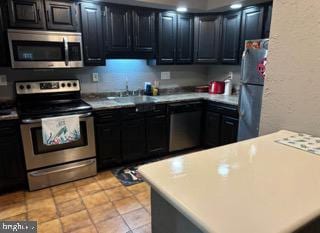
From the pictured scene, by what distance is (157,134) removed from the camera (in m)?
3.39

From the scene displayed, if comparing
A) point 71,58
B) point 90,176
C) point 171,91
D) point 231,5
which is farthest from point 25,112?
point 231,5

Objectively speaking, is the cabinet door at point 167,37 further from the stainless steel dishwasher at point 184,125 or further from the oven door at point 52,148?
the oven door at point 52,148

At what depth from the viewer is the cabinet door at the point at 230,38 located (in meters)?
3.35

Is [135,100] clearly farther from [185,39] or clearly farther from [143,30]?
[185,39]

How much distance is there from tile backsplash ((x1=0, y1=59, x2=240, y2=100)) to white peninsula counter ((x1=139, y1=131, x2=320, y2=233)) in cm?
255

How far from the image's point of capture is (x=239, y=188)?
0.87 metres

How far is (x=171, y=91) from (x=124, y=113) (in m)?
1.29

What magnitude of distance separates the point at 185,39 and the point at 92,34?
1.49m

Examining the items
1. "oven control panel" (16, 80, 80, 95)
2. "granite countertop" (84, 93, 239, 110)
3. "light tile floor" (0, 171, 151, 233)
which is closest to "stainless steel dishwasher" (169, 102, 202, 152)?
"granite countertop" (84, 93, 239, 110)

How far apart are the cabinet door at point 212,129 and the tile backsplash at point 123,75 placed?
32.7 inches

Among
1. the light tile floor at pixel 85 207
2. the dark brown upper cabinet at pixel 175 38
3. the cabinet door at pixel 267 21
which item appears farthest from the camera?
the dark brown upper cabinet at pixel 175 38

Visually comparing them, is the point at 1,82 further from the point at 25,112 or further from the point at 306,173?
the point at 306,173

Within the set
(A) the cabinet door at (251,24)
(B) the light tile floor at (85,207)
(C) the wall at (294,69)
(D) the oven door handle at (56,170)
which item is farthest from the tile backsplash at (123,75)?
(C) the wall at (294,69)

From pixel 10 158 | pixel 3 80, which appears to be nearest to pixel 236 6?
pixel 3 80
